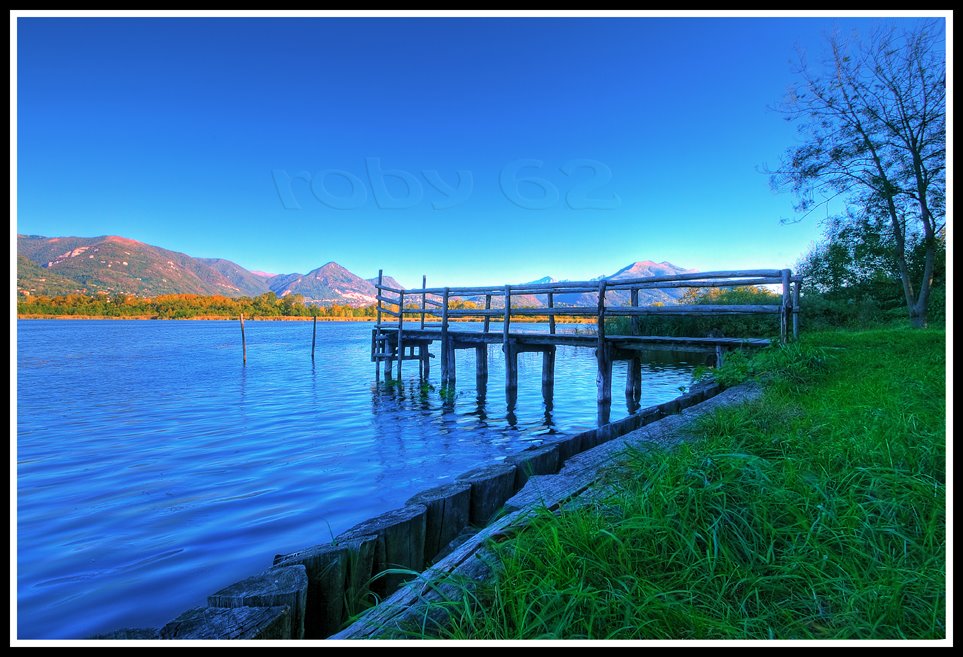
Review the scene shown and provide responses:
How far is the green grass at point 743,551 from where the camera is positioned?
5.54 ft

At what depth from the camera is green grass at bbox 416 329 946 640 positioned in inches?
66.4

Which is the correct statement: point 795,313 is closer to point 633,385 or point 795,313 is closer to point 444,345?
point 633,385

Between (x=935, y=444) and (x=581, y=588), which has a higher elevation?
(x=935, y=444)

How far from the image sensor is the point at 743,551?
2180mm

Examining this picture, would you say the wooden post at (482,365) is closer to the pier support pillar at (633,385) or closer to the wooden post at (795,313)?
the pier support pillar at (633,385)

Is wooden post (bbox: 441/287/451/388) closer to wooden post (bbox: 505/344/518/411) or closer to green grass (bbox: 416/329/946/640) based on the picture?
wooden post (bbox: 505/344/518/411)

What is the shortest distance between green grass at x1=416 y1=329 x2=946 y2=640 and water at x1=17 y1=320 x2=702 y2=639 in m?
2.48

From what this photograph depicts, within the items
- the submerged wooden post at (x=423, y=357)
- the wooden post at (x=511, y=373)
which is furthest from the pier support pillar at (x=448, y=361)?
the wooden post at (x=511, y=373)

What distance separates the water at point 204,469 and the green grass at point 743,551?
248 centimetres

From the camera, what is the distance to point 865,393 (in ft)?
16.9

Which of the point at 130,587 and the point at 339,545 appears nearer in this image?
the point at 339,545

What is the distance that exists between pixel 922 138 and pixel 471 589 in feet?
65.6

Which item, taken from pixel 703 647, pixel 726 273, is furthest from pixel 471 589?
pixel 726 273

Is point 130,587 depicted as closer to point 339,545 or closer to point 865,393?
point 339,545
